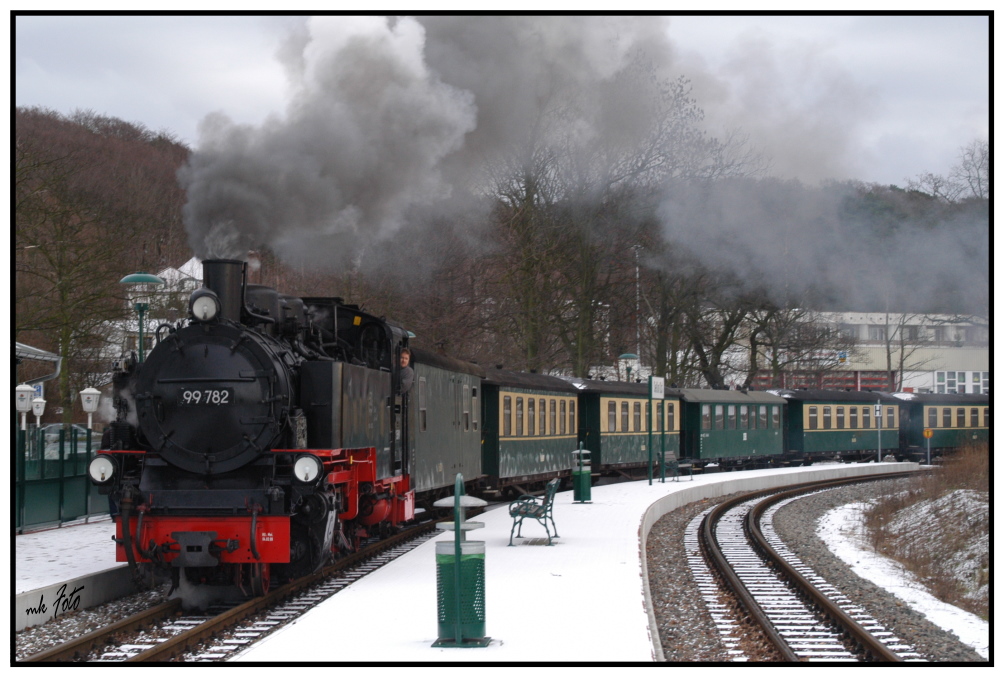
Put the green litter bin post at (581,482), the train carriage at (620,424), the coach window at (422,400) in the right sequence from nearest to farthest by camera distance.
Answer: the coach window at (422,400) < the green litter bin post at (581,482) < the train carriage at (620,424)

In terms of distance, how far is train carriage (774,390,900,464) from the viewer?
115ft

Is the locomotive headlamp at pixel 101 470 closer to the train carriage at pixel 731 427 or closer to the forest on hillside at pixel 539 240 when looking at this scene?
the forest on hillside at pixel 539 240

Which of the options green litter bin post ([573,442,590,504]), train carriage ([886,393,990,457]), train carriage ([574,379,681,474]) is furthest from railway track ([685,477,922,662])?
train carriage ([886,393,990,457])

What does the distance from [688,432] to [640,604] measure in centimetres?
2258

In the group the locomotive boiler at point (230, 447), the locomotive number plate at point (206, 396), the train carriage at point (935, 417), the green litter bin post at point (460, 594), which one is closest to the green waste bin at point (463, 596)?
the green litter bin post at point (460, 594)

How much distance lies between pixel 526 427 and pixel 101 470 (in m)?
11.8

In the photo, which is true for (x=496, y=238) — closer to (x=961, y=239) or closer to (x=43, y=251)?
(x=43, y=251)

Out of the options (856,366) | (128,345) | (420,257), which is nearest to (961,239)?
(420,257)

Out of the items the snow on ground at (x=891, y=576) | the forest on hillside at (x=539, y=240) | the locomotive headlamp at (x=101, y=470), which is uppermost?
the forest on hillside at (x=539, y=240)

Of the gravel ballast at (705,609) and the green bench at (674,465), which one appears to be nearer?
the gravel ballast at (705,609)

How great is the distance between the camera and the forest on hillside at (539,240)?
14.6 m

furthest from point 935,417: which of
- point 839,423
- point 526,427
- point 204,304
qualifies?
point 204,304

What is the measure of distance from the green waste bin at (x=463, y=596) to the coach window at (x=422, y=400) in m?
5.70

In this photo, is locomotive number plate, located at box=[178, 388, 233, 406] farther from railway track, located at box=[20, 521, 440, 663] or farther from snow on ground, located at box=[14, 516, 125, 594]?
snow on ground, located at box=[14, 516, 125, 594]
